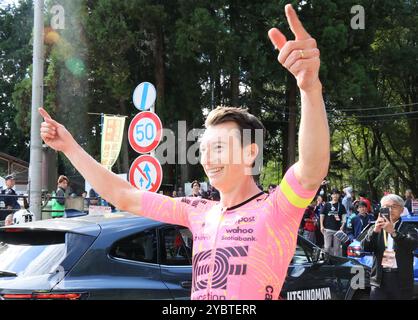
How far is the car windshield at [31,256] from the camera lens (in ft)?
13.6

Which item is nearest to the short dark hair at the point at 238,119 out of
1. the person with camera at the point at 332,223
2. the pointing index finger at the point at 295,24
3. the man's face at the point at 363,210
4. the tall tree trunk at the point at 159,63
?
the pointing index finger at the point at 295,24

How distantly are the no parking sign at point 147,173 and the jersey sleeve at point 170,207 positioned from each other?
5.51 metres

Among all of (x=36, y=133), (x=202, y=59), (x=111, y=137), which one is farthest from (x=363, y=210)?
(x=202, y=59)

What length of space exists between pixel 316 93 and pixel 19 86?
83.7 ft

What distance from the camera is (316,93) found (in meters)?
1.72

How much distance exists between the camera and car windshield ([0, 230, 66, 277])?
4.16 meters

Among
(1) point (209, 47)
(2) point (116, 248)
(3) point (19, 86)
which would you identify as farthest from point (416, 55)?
(2) point (116, 248)

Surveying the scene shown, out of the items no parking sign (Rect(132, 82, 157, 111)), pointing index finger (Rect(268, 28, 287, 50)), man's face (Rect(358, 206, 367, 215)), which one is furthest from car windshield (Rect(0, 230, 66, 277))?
man's face (Rect(358, 206, 367, 215))

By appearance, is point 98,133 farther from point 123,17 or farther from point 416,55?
point 416,55

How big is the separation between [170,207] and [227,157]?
1.30 feet

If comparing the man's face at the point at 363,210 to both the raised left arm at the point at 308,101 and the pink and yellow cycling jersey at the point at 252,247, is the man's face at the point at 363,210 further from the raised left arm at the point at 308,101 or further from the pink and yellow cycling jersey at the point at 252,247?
the raised left arm at the point at 308,101

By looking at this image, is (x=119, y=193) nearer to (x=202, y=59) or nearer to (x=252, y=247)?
(x=252, y=247)

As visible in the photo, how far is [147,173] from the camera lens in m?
7.95
